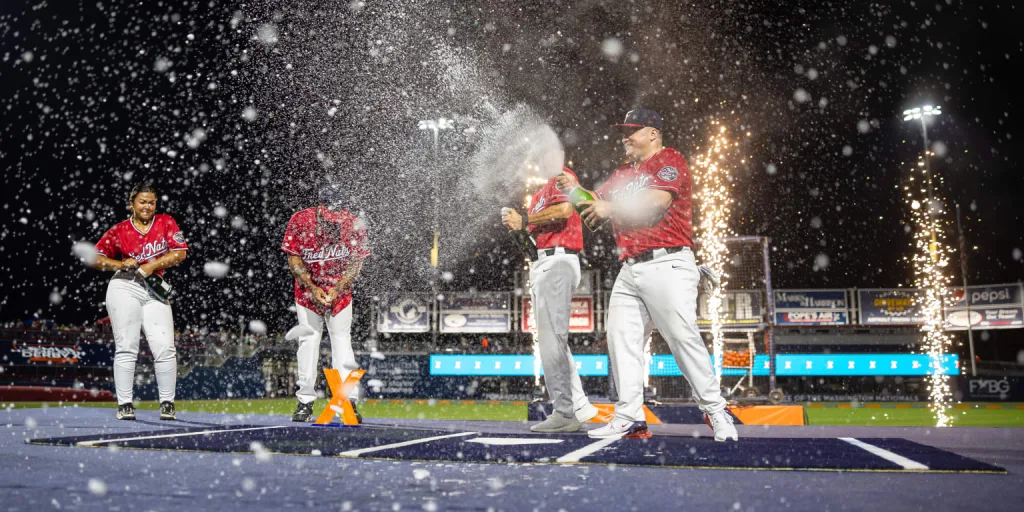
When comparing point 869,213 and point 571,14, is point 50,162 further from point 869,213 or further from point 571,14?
point 869,213

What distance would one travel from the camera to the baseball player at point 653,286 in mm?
3928

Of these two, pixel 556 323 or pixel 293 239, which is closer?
pixel 556 323

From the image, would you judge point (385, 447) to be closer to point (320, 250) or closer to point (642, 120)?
point (642, 120)

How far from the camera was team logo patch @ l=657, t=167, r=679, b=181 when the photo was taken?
4097mm

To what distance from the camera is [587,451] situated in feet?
10.8

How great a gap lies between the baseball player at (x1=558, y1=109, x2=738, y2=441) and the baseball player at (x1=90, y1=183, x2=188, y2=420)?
3.98 meters

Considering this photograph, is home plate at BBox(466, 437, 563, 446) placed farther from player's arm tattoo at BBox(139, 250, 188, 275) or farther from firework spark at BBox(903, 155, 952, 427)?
firework spark at BBox(903, 155, 952, 427)

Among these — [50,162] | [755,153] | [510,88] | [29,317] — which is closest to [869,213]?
[755,153]

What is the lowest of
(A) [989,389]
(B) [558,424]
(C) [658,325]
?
(A) [989,389]

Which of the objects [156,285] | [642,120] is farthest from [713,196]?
[156,285]

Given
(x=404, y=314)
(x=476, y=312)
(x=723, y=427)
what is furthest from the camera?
(x=404, y=314)

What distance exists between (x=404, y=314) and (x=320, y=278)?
22868 millimetres

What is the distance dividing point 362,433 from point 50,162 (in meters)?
12.8

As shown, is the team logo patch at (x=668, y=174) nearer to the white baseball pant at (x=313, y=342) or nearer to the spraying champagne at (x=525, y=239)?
the spraying champagne at (x=525, y=239)
